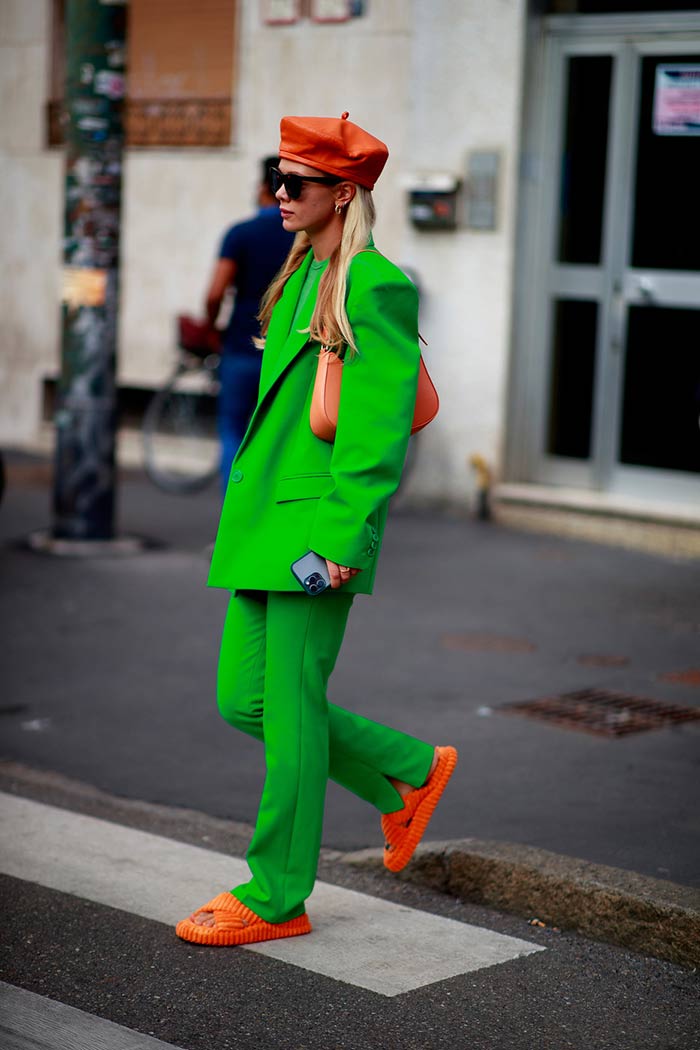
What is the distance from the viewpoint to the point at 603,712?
22.2ft

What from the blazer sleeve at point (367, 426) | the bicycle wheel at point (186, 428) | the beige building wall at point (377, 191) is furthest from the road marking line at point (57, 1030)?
the bicycle wheel at point (186, 428)

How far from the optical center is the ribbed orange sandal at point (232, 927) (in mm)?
4273

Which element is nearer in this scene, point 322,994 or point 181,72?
point 322,994

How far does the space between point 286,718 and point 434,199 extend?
24.7 ft

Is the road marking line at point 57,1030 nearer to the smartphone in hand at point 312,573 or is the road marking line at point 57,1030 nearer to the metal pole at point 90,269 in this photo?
the smartphone in hand at point 312,573

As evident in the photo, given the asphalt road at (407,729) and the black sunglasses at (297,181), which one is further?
the black sunglasses at (297,181)

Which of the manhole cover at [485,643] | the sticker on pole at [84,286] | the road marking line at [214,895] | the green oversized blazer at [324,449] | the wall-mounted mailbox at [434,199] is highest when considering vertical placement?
the wall-mounted mailbox at [434,199]

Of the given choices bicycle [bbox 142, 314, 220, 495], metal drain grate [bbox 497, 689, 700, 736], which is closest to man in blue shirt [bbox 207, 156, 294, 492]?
bicycle [bbox 142, 314, 220, 495]

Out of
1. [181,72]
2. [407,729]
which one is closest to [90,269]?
[181,72]

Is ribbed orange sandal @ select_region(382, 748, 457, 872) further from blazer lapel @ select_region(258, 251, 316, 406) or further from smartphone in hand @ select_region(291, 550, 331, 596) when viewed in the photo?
blazer lapel @ select_region(258, 251, 316, 406)

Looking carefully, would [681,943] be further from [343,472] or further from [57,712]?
[57,712]

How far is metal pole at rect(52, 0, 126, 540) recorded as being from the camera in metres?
9.48

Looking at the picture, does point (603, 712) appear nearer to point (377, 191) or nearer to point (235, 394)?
point (235, 394)

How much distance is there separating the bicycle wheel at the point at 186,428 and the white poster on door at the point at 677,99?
3.55m
